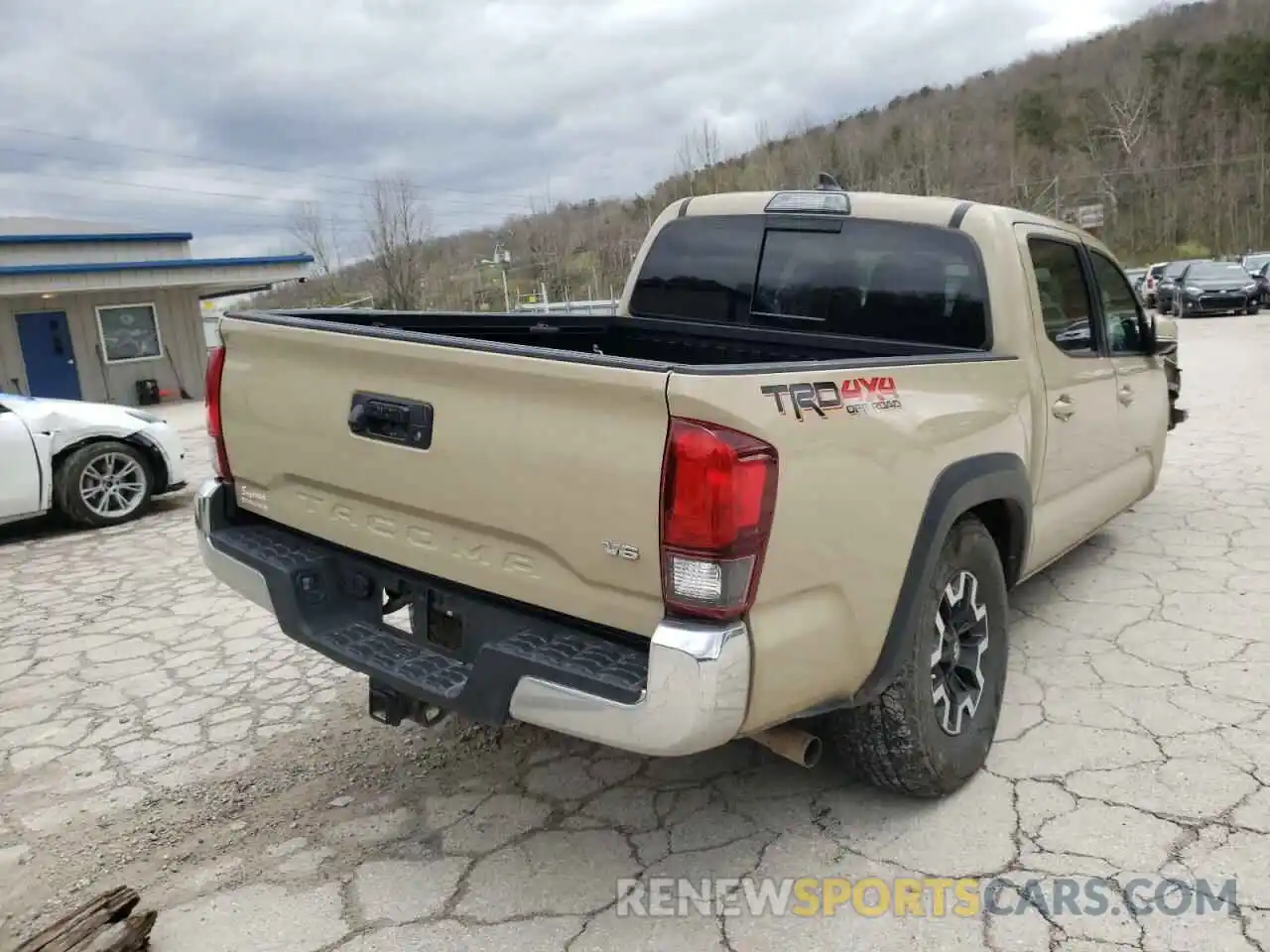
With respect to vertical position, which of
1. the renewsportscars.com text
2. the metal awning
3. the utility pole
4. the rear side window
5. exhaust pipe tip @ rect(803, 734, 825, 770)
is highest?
the utility pole

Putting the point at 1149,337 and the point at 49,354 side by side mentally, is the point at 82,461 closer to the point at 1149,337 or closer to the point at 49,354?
the point at 1149,337

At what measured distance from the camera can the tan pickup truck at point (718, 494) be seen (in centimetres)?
206

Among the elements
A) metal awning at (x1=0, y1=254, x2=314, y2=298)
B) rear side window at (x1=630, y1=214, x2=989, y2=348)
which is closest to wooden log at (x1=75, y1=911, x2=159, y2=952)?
rear side window at (x1=630, y1=214, x2=989, y2=348)

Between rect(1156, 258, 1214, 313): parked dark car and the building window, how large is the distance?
2604 centimetres

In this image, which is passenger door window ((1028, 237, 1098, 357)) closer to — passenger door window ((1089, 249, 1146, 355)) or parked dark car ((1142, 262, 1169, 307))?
passenger door window ((1089, 249, 1146, 355))

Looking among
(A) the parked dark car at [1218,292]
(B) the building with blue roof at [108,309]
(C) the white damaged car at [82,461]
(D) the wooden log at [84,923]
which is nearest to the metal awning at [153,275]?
(B) the building with blue roof at [108,309]

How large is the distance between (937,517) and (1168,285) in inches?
1102

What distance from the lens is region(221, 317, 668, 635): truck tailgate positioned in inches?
83.2

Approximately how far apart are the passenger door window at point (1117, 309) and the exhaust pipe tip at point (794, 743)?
9.13ft

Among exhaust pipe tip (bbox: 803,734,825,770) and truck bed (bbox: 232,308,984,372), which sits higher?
truck bed (bbox: 232,308,984,372)

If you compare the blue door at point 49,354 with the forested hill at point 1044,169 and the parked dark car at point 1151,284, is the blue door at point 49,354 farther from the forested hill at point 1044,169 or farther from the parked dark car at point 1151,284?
the parked dark car at point 1151,284

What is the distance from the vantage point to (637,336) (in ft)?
14.2

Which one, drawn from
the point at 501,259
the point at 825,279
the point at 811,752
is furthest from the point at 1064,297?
the point at 501,259

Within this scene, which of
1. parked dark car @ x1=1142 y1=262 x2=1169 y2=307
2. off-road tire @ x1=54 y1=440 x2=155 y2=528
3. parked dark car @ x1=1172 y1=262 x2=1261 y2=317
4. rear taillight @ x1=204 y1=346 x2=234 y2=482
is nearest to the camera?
rear taillight @ x1=204 y1=346 x2=234 y2=482
